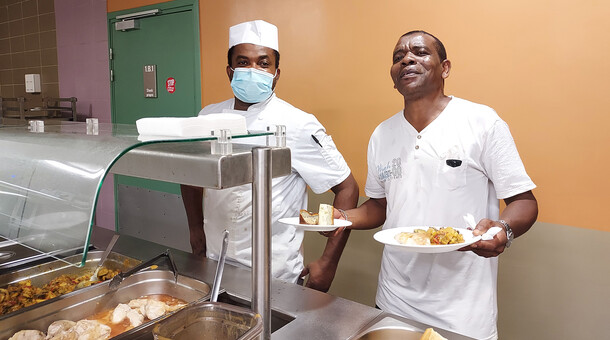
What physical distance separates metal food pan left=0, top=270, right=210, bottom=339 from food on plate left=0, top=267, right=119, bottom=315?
148mm

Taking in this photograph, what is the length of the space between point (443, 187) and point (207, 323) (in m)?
1.11

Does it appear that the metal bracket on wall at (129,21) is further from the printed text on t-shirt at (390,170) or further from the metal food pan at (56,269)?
the printed text on t-shirt at (390,170)

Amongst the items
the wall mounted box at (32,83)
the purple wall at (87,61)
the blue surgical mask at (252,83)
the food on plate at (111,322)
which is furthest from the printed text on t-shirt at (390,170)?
the wall mounted box at (32,83)

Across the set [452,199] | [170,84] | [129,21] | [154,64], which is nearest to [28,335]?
[452,199]

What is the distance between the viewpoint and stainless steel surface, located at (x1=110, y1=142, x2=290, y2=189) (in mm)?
823

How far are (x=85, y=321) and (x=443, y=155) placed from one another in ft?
4.39

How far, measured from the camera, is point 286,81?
3.10 metres

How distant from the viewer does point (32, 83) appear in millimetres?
4895

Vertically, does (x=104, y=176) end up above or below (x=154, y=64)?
below

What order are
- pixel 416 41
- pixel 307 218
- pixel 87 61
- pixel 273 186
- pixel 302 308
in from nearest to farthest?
1. pixel 302 308
2. pixel 307 218
3. pixel 416 41
4. pixel 273 186
5. pixel 87 61

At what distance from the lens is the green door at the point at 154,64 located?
363cm

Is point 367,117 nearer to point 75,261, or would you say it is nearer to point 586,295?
point 586,295

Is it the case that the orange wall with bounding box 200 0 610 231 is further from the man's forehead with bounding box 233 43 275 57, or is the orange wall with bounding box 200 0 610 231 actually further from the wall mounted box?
the wall mounted box

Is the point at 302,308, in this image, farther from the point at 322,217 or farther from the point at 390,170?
the point at 390,170
